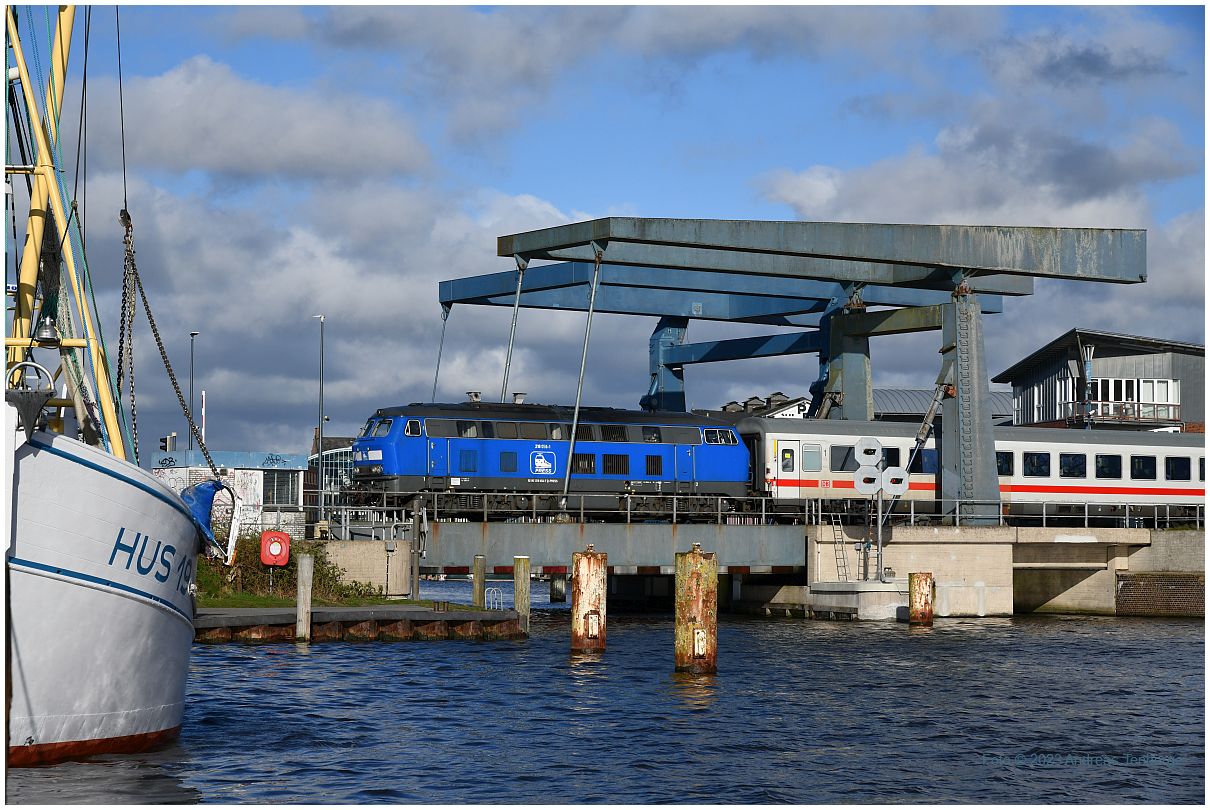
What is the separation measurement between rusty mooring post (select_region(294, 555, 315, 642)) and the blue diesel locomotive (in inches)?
361

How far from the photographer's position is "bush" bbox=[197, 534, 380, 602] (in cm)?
3422

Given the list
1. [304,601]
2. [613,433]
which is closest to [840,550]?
[613,433]

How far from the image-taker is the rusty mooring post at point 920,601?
3850 centimetres

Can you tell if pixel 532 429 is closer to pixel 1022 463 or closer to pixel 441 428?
pixel 441 428

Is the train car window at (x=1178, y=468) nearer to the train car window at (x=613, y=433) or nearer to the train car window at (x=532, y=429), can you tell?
the train car window at (x=613, y=433)

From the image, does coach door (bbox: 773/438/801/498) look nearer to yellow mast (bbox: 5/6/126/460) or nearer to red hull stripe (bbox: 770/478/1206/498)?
red hull stripe (bbox: 770/478/1206/498)

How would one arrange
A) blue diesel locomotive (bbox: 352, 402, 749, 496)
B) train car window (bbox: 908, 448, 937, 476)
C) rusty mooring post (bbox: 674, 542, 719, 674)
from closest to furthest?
rusty mooring post (bbox: 674, 542, 719, 674) → blue diesel locomotive (bbox: 352, 402, 749, 496) → train car window (bbox: 908, 448, 937, 476)

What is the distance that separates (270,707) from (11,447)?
9.49 metres

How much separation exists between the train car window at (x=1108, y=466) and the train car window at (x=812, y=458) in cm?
1044

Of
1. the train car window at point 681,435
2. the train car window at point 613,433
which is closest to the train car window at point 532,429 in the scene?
the train car window at point 613,433

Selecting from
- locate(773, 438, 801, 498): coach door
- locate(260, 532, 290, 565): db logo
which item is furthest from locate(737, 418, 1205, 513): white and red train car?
locate(260, 532, 290, 565): db logo

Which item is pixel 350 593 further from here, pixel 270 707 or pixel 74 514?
pixel 74 514

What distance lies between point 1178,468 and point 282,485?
46.8 m

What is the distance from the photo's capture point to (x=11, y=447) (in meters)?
14.4
